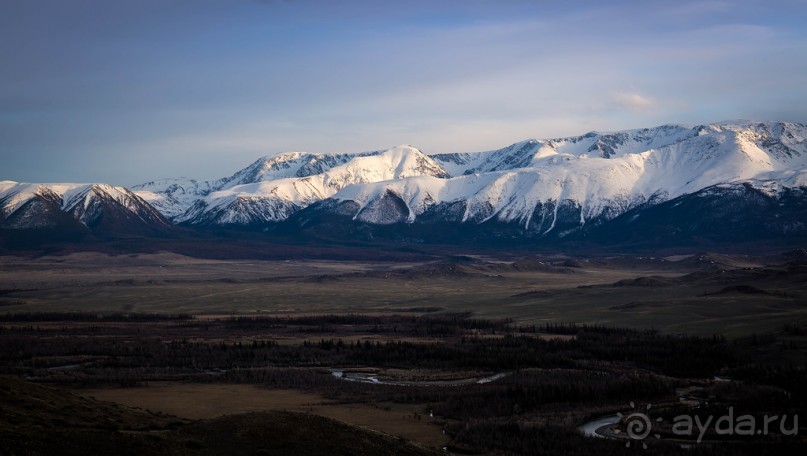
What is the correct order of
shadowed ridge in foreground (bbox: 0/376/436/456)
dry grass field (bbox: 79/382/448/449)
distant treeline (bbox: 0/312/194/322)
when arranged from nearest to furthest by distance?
shadowed ridge in foreground (bbox: 0/376/436/456) < dry grass field (bbox: 79/382/448/449) < distant treeline (bbox: 0/312/194/322)

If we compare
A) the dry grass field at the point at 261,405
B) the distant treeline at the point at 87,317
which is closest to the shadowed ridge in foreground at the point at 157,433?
the dry grass field at the point at 261,405

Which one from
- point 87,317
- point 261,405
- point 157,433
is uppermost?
point 157,433

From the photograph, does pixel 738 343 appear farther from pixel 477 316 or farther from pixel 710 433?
pixel 477 316

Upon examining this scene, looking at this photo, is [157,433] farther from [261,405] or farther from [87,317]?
[87,317]

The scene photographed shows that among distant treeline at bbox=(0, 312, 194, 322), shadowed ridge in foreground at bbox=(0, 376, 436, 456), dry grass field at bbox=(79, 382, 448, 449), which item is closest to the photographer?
shadowed ridge in foreground at bbox=(0, 376, 436, 456)

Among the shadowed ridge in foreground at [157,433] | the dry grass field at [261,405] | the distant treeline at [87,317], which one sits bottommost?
the distant treeline at [87,317]

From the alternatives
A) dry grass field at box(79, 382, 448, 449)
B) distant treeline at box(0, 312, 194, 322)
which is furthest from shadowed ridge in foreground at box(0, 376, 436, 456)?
distant treeline at box(0, 312, 194, 322)

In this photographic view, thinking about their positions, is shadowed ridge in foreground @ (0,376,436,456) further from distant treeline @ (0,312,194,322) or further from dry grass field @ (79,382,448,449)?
distant treeline @ (0,312,194,322)

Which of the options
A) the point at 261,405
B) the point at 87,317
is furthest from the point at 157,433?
the point at 87,317

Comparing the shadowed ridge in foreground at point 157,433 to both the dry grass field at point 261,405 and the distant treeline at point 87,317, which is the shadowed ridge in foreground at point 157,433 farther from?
the distant treeline at point 87,317

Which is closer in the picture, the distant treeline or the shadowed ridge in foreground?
the shadowed ridge in foreground

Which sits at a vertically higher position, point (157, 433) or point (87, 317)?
point (157, 433)

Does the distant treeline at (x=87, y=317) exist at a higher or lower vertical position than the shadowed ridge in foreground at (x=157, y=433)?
lower
